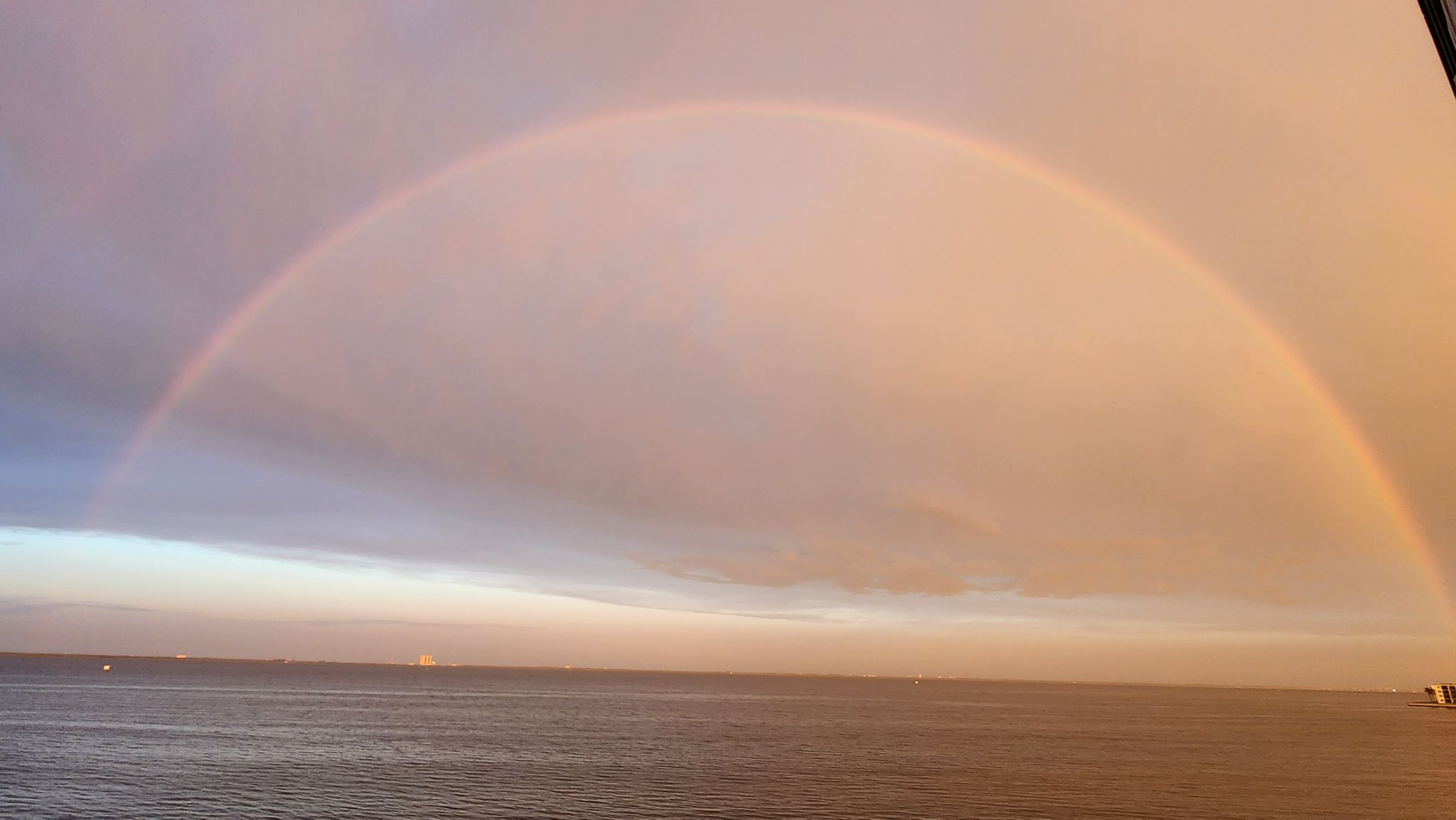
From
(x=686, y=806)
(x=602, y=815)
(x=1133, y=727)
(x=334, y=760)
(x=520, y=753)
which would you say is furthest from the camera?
(x=1133, y=727)

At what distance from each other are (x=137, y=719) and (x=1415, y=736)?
21439 centimetres

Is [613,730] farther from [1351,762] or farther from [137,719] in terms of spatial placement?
[1351,762]

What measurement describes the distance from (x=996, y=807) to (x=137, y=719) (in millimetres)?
127545

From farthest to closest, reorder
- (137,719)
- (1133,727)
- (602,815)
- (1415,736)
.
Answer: (1133,727) → (1415,736) → (137,719) → (602,815)

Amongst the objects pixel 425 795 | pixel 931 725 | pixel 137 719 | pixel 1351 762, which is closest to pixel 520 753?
pixel 425 795

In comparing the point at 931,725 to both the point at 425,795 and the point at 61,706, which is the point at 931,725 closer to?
the point at 425,795

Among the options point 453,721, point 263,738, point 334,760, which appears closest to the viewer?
point 334,760

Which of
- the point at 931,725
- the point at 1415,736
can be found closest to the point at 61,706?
the point at 931,725

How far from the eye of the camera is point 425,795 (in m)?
67.8

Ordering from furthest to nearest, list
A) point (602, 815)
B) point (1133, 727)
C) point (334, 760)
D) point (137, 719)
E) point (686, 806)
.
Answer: point (1133, 727) → point (137, 719) → point (334, 760) → point (686, 806) → point (602, 815)

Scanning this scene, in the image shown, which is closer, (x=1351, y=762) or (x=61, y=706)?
(x=1351, y=762)

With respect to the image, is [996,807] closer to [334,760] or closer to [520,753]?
[520,753]

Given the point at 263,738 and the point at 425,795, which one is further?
the point at 263,738

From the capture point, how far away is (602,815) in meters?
60.6
